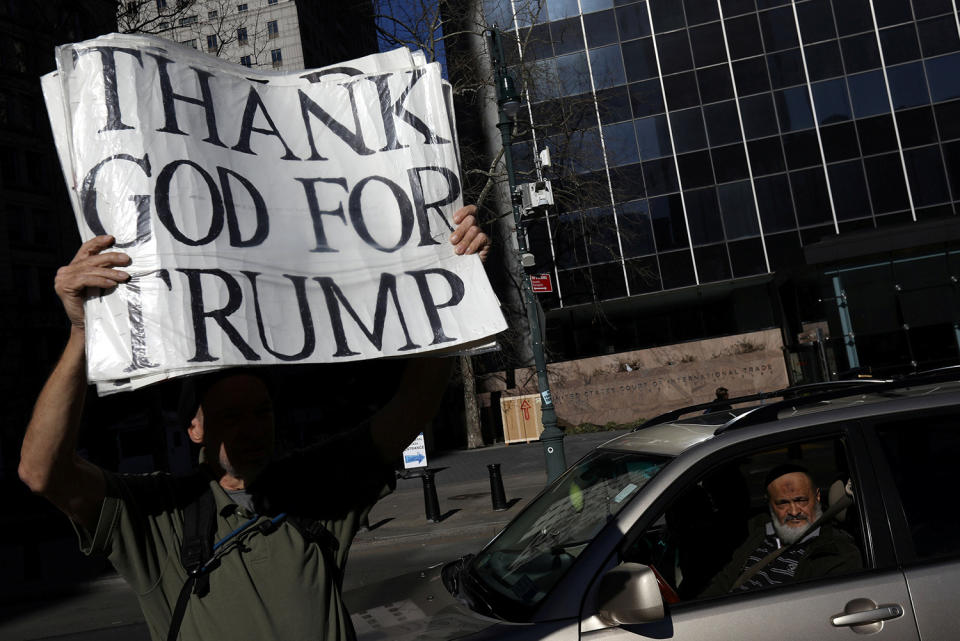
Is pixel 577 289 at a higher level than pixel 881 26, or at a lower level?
lower

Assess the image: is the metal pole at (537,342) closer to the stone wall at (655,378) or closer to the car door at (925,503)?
→ the car door at (925,503)

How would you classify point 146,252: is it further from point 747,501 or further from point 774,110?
point 774,110

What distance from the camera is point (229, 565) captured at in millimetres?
2096

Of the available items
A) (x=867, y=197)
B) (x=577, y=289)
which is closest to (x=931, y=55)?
(x=867, y=197)

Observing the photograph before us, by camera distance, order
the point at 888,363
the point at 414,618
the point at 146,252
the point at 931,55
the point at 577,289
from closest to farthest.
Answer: the point at 146,252
the point at 414,618
the point at 888,363
the point at 931,55
the point at 577,289

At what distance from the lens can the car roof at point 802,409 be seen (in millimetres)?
3023

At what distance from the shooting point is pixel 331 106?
2516mm

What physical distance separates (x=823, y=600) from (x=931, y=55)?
36824 mm

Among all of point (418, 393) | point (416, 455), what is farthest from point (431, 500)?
point (418, 393)

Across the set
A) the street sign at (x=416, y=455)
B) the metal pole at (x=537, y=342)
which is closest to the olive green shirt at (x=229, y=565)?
the metal pole at (x=537, y=342)

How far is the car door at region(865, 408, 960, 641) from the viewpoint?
8.86ft

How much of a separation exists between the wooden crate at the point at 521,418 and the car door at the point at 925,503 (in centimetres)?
2934

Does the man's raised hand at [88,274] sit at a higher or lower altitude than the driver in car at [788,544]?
higher

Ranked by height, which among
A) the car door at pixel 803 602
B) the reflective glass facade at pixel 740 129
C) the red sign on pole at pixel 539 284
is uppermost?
the reflective glass facade at pixel 740 129
